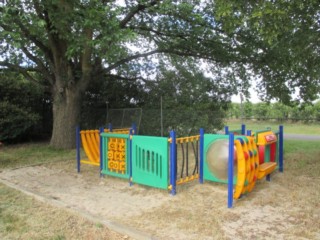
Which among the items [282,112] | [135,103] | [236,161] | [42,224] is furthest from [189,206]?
[282,112]

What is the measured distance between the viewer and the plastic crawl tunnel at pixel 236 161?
4.90 meters

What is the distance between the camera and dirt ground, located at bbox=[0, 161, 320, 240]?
3.92 m

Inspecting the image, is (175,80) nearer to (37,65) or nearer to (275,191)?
(37,65)

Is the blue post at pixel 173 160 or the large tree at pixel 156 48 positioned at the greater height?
the large tree at pixel 156 48

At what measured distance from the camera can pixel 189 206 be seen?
490 centimetres

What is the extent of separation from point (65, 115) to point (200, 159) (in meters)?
6.99

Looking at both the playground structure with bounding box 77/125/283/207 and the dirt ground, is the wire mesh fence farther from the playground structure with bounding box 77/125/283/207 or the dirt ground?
the dirt ground

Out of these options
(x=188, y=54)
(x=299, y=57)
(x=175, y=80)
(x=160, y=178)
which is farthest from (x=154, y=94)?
(x=160, y=178)

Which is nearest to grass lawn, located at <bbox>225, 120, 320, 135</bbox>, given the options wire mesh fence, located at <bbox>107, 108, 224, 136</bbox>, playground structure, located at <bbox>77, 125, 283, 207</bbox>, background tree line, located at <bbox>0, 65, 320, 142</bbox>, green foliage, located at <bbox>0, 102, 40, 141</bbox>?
background tree line, located at <bbox>0, 65, 320, 142</bbox>

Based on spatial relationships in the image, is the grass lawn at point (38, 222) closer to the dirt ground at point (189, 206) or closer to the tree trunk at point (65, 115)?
the dirt ground at point (189, 206)

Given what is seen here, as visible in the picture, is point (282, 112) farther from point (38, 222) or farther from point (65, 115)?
point (38, 222)

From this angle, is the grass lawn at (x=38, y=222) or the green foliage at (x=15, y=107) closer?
the grass lawn at (x=38, y=222)

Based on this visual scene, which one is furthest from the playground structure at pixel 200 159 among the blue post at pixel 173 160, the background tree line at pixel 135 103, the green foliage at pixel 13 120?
the green foliage at pixel 13 120

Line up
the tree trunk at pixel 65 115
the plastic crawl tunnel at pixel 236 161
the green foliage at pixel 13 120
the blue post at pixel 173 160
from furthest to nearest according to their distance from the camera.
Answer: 1. the green foliage at pixel 13 120
2. the tree trunk at pixel 65 115
3. the blue post at pixel 173 160
4. the plastic crawl tunnel at pixel 236 161
